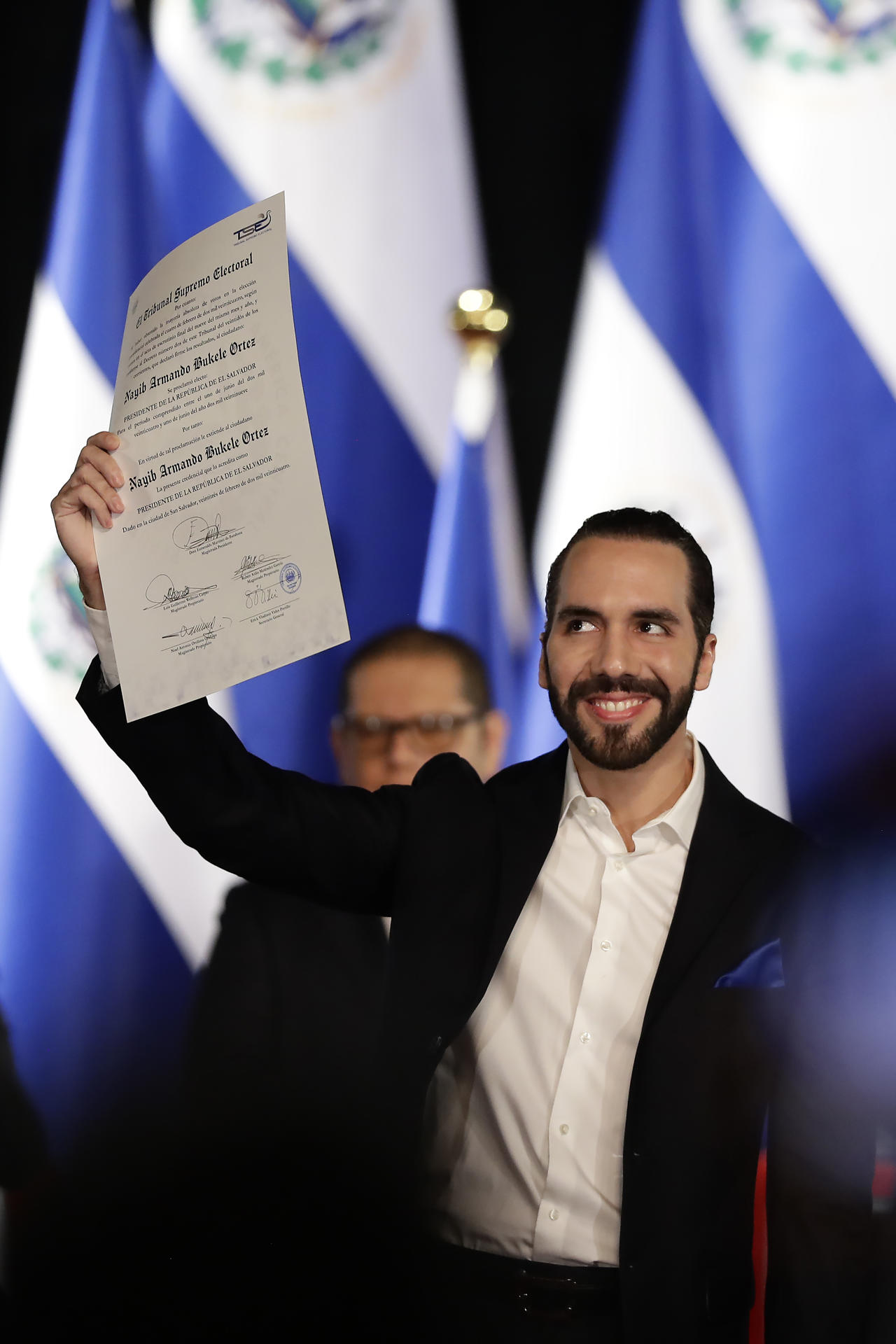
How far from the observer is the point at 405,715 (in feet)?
7.59

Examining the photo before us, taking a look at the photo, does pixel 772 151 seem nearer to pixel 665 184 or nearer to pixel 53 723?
pixel 665 184

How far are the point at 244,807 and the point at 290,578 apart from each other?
12.1 inches

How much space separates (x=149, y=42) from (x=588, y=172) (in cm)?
101

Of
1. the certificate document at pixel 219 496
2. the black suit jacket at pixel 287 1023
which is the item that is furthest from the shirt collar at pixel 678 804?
the black suit jacket at pixel 287 1023

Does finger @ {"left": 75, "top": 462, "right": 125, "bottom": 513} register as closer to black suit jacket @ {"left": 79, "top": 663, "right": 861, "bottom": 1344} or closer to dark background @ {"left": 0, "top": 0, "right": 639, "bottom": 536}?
black suit jacket @ {"left": 79, "top": 663, "right": 861, "bottom": 1344}

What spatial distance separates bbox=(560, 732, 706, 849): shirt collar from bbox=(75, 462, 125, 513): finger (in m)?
0.63

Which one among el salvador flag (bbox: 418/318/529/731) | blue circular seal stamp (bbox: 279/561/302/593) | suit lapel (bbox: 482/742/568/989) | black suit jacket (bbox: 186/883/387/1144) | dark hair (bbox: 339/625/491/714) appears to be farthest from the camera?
el salvador flag (bbox: 418/318/529/731)

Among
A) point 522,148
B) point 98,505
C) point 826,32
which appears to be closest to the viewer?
point 98,505

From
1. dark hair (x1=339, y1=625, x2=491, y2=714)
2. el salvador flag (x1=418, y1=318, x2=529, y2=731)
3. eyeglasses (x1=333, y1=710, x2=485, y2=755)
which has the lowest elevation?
eyeglasses (x1=333, y1=710, x2=485, y2=755)

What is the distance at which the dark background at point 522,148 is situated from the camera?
8.73 ft

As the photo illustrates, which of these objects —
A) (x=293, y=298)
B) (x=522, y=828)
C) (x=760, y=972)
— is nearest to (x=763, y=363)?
(x=293, y=298)

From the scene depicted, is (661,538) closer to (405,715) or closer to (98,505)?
(98,505)

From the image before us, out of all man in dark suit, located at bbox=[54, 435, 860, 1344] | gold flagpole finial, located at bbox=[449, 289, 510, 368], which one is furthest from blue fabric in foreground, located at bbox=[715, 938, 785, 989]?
gold flagpole finial, located at bbox=[449, 289, 510, 368]

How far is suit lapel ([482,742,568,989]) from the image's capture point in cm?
140
